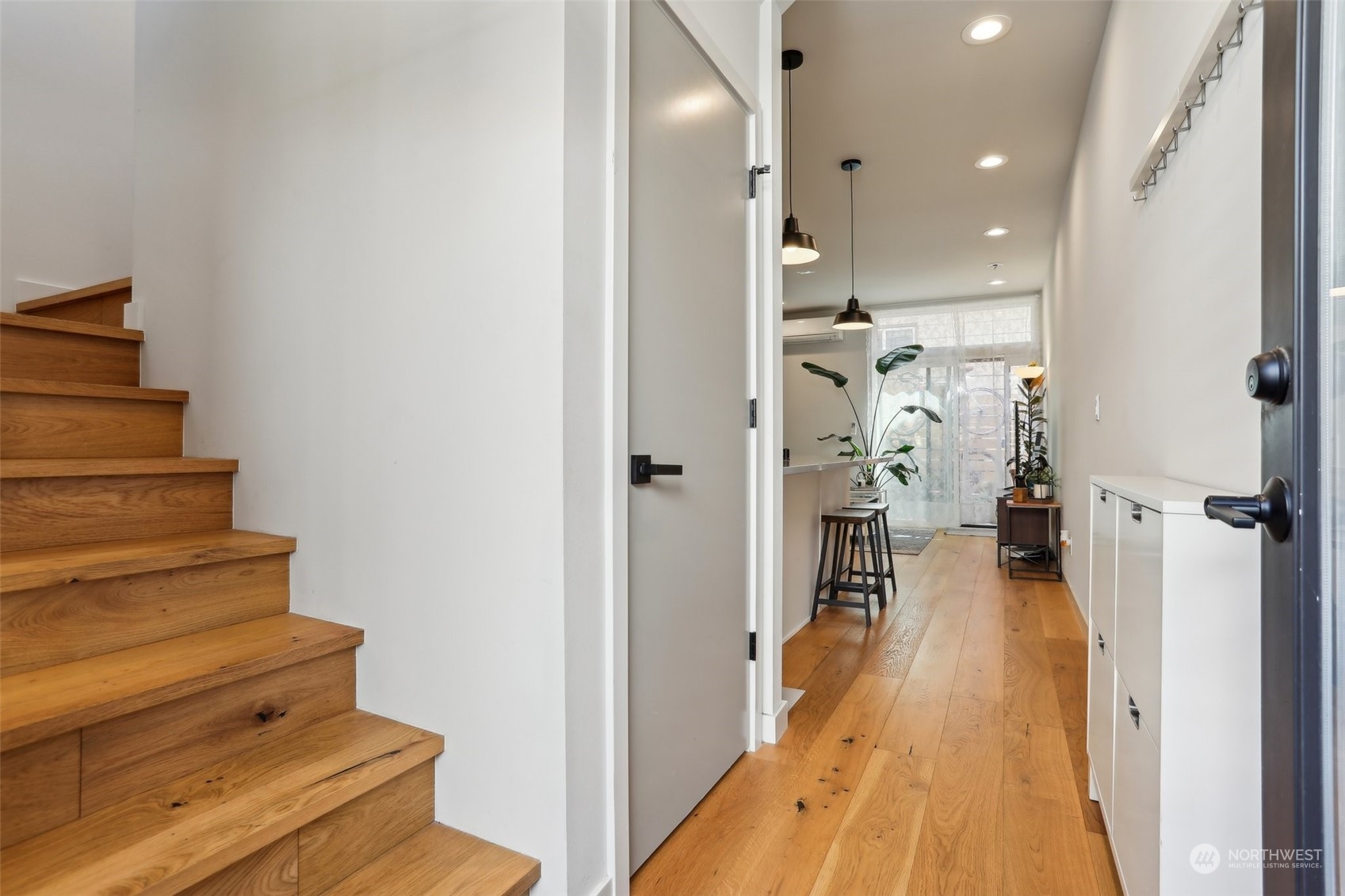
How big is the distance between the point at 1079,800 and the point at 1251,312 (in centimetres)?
132

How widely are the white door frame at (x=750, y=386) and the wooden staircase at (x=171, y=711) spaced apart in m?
0.38

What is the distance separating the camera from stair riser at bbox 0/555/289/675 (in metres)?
1.21

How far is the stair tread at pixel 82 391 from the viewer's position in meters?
1.57

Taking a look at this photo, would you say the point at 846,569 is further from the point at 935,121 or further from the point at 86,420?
the point at 86,420

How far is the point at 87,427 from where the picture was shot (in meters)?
1.75

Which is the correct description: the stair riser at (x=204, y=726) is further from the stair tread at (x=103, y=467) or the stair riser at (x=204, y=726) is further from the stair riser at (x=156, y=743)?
the stair tread at (x=103, y=467)

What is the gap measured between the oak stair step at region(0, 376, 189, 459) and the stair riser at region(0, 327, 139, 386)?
18 centimetres

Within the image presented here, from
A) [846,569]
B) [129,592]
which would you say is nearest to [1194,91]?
[129,592]

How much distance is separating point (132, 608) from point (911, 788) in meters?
1.96

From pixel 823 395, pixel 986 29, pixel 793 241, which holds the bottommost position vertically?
pixel 823 395

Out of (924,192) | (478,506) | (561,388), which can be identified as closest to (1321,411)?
(561,388)

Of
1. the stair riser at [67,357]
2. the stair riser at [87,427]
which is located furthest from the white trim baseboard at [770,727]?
the stair riser at [67,357]

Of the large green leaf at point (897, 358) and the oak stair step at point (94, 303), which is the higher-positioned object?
the large green leaf at point (897, 358)

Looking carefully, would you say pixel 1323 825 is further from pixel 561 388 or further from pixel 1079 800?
pixel 1079 800
